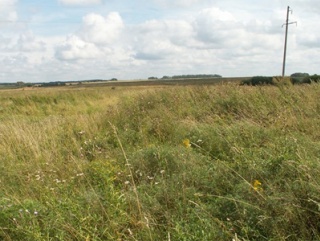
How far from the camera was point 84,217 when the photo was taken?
3035 millimetres

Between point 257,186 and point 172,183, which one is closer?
point 257,186

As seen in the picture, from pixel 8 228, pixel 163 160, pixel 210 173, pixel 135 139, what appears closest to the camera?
pixel 8 228

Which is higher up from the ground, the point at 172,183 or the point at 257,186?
the point at 257,186

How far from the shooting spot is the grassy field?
2752 millimetres

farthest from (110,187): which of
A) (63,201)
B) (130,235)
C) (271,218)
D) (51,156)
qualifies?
(51,156)

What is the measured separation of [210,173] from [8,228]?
2.28 meters

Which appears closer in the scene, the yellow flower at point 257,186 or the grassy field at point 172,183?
the grassy field at point 172,183

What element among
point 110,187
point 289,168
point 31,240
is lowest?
point 31,240

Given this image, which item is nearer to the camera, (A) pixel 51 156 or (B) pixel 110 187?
(B) pixel 110 187

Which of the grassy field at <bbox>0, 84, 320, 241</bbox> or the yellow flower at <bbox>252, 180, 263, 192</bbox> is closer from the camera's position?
the grassy field at <bbox>0, 84, 320, 241</bbox>

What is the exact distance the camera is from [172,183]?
3648mm

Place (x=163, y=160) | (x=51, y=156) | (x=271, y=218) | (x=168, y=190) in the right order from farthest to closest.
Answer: (x=51, y=156) → (x=163, y=160) → (x=168, y=190) → (x=271, y=218)

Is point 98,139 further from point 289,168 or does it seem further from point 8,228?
point 289,168

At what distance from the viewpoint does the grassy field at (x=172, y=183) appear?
2752 millimetres
